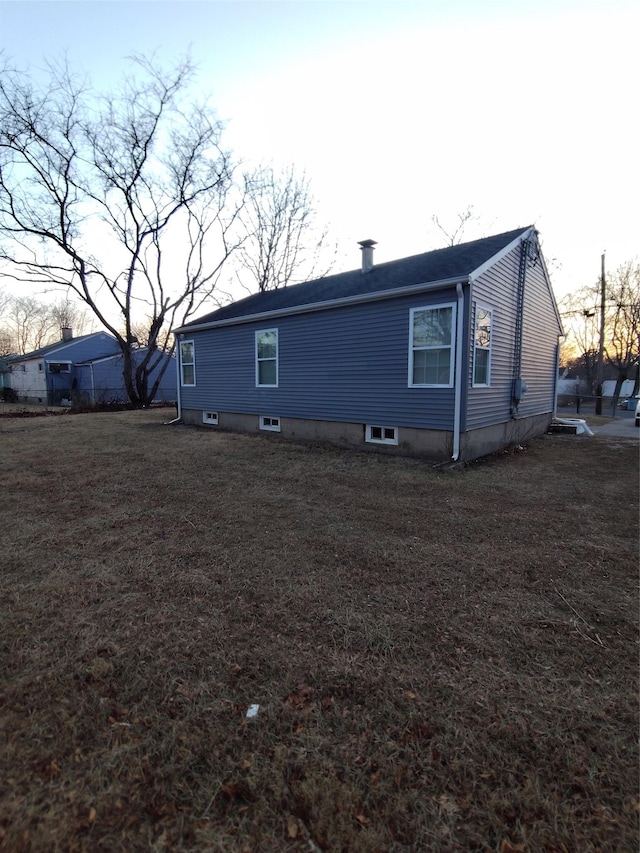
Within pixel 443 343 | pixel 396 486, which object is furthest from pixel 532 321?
pixel 396 486

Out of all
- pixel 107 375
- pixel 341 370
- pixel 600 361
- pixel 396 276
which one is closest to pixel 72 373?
pixel 107 375

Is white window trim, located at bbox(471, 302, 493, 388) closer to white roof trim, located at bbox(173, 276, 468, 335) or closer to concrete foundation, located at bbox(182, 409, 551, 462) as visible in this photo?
white roof trim, located at bbox(173, 276, 468, 335)

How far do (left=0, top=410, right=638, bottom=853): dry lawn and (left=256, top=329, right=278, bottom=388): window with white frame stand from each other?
19.6 ft

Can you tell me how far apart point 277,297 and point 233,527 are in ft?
29.0

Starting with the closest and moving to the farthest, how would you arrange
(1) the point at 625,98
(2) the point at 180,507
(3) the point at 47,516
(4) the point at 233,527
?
(4) the point at 233,527
(3) the point at 47,516
(2) the point at 180,507
(1) the point at 625,98

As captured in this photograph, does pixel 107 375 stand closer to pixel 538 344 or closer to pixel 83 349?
pixel 83 349

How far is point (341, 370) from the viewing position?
8.66m

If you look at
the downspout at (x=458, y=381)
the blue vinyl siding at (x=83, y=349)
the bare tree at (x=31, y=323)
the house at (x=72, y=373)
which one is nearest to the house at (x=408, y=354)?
the downspout at (x=458, y=381)

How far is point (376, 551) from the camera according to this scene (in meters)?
3.65

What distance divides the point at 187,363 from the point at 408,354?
314 inches

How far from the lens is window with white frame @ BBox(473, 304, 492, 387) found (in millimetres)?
7281

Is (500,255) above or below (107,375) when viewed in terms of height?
above

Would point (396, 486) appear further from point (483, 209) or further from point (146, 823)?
point (483, 209)

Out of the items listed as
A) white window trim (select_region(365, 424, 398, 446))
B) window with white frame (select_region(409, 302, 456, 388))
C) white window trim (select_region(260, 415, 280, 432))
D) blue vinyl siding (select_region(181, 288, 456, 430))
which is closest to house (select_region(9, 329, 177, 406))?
blue vinyl siding (select_region(181, 288, 456, 430))
